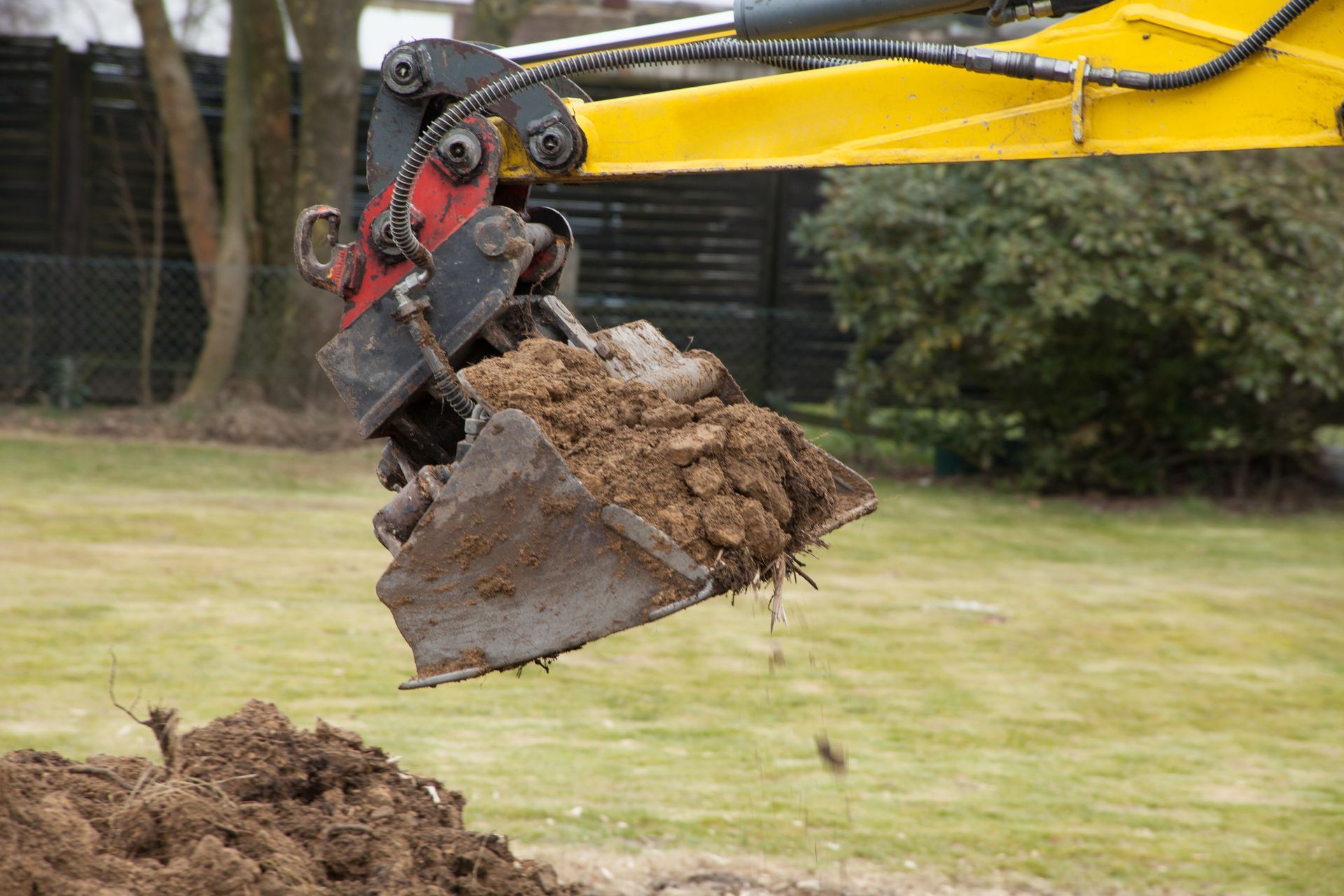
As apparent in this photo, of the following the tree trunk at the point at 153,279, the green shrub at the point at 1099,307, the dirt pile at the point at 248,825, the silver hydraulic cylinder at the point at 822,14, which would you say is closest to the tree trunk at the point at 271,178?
the tree trunk at the point at 153,279

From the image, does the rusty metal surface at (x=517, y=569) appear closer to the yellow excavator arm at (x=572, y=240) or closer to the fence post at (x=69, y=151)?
the yellow excavator arm at (x=572, y=240)

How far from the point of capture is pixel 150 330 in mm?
11219

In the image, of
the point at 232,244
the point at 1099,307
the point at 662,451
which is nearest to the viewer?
the point at 662,451

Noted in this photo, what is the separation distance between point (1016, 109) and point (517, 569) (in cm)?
136

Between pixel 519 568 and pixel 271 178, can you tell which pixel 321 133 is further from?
pixel 519 568

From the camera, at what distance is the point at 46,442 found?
997 cm

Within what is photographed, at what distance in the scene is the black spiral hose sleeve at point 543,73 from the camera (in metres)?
2.79

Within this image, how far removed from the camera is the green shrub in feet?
29.3

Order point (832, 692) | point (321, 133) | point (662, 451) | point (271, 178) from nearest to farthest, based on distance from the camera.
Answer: point (662, 451)
point (832, 692)
point (321, 133)
point (271, 178)

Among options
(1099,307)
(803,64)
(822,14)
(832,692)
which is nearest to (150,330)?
(1099,307)

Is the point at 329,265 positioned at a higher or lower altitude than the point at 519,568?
higher

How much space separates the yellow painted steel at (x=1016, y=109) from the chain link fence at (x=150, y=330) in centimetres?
810

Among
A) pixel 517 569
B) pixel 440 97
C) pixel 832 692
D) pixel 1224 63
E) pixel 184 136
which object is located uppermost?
pixel 184 136

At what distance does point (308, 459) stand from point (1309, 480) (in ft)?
24.2
